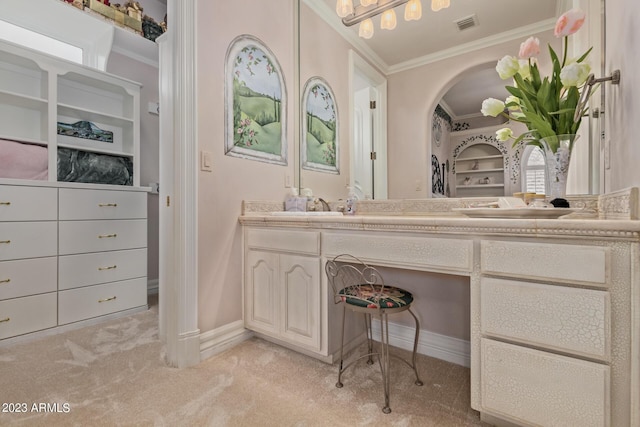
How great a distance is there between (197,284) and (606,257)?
5.89 ft

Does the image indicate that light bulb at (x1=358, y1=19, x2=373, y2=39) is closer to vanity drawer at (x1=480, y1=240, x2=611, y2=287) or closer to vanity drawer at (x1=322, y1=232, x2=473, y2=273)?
vanity drawer at (x1=322, y1=232, x2=473, y2=273)

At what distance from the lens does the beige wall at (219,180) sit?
174cm

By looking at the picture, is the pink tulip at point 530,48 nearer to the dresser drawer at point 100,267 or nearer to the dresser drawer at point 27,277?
the dresser drawer at point 100,267

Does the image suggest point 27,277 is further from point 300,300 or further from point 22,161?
point 300,300

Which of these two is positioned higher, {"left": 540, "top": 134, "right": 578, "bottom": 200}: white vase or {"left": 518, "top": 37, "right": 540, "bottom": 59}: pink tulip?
{"left": 518, "top": 37, "right": 540, "bottom": 59}: pink tulip

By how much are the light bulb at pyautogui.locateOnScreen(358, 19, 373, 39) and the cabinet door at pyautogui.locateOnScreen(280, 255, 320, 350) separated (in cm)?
154

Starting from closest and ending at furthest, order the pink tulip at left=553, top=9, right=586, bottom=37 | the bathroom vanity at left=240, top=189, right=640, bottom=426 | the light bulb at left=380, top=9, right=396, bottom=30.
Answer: the bathroom vanity at left=240, top=189, right=640, bottom=426 → the pink tulip at left=553, top=9, right=586, bottom=37 → the light bulb at left=380, top=9, right=396, bottom=30

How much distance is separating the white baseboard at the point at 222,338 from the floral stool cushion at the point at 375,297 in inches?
34.6

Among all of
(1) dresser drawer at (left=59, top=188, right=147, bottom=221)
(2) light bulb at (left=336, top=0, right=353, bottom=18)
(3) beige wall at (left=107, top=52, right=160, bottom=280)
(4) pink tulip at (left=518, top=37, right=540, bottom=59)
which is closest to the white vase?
(4) pink tulip at (left=518, top=37, right=540, bottom=59)

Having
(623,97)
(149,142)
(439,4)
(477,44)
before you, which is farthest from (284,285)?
(149,142)

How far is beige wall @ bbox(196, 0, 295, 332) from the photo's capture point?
5.72 feet

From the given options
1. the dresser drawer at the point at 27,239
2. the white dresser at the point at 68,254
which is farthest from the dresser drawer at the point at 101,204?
the dresser drawer at the point at 27,239

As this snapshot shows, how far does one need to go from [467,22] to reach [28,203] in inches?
123

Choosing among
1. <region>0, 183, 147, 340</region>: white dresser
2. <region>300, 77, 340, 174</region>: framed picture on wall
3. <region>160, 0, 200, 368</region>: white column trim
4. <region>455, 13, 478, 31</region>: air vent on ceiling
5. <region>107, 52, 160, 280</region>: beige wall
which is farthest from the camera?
<region>107, 52, 160, 280</region>: beige wall
